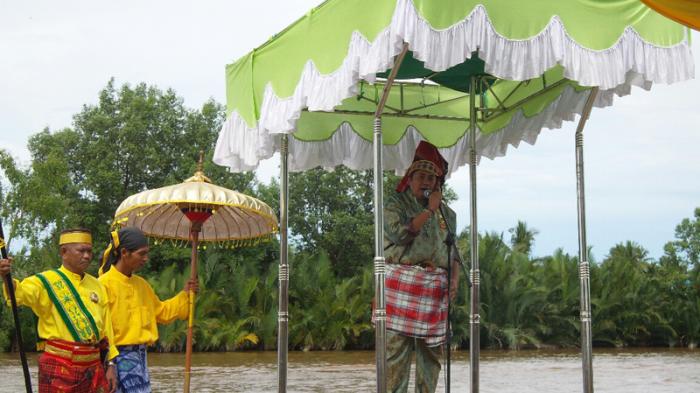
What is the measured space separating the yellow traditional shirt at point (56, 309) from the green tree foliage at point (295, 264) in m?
14.5

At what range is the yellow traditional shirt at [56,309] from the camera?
4.57 m

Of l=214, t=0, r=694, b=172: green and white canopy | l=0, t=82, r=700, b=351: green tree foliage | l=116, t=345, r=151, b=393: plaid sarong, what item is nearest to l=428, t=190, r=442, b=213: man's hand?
l=214, t=0, r=694, b=172: green and white canopy

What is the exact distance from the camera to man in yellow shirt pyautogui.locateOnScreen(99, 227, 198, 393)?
520 cm

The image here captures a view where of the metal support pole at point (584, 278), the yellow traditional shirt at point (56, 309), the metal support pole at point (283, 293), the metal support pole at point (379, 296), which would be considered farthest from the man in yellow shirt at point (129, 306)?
the metal support pole at point (584, 278)

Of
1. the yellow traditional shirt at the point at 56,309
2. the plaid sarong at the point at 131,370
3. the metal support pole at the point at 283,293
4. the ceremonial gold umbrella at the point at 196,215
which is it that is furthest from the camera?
the metal support pole at the point at 283,293

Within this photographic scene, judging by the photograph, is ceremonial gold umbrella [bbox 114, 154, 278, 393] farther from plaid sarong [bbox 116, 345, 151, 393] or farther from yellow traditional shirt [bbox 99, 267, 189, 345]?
plaid sarong [bbox 116, 345, 151, 393]

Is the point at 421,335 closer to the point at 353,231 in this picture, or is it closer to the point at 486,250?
the point at 486,250

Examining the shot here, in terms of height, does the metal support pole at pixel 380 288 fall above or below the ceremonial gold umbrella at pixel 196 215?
below

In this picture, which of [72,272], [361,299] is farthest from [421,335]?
[361,299]

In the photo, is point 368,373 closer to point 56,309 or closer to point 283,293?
point 283,293

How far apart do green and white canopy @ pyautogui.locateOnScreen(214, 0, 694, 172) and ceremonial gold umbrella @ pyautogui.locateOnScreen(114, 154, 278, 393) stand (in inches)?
17.7

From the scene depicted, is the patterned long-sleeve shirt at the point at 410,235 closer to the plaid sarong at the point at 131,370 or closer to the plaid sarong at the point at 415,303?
the plaid sarong at the point at 415,303

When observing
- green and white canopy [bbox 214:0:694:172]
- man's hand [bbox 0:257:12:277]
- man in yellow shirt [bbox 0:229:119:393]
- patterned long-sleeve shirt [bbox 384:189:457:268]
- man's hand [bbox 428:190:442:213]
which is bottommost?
man in yellow shirt [bbox 0:229:119:393]

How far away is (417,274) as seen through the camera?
240 inches
